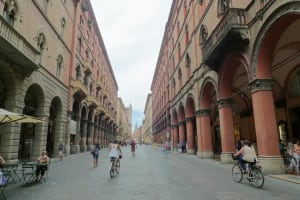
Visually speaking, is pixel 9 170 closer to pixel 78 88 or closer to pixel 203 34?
pixel 78 88

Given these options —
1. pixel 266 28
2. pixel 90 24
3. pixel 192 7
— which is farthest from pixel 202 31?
pixel 90 24

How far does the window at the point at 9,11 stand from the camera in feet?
42.8

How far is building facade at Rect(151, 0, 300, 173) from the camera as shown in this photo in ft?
35.5

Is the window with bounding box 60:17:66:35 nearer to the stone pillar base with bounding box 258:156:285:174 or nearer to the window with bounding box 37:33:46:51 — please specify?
the window with bounding box 37:33:46:51

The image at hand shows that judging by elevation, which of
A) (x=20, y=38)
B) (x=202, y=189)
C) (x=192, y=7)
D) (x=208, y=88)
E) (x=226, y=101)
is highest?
(x=192, y=7)

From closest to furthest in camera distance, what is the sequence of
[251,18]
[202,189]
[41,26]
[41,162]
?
[202,189]
[41,162]
[251,18]
[41,26]

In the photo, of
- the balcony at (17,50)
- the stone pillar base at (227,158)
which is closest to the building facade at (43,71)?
the balcony at (17,50)

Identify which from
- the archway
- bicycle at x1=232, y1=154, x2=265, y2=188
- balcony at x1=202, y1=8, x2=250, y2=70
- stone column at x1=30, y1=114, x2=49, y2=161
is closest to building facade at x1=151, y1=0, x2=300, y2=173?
balcony at x1=202, y1=8, x2=250, y2=70

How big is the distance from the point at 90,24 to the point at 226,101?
87.6 ft

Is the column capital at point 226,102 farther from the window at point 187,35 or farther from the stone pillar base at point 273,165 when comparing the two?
the window at point 187,35

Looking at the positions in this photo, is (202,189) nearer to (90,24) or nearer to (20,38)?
(20,38)

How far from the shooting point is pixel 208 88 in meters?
19.5

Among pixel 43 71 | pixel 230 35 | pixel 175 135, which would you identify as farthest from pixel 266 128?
pixel 175 135

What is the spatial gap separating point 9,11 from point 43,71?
17.3ft
